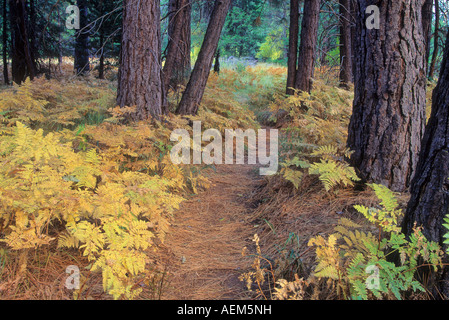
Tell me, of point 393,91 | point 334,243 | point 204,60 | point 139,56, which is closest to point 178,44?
point 204,60

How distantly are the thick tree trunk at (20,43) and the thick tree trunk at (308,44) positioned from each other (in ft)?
22.8

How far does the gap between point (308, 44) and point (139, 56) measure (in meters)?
5.05

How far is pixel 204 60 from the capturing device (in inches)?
239

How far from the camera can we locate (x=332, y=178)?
3252mm

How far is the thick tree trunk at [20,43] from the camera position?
7992 millimetres

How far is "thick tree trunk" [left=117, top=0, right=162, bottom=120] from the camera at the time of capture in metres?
4.63

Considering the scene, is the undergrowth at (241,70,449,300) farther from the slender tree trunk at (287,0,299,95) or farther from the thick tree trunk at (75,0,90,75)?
the thick tree trunk at (75,0,90,75)

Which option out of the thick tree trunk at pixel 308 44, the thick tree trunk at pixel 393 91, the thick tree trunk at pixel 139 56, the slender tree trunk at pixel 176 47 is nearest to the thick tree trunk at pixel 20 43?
the slender tree trunk at pixel 176 47

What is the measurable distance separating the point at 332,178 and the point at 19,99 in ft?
16.2

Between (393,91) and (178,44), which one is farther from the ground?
(178,44)

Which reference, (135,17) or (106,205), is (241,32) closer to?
(135,17)

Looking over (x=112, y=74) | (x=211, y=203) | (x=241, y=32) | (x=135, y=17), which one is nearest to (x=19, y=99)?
(x=135, y=17)

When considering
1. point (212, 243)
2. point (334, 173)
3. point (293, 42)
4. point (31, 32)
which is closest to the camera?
point (212, 243)

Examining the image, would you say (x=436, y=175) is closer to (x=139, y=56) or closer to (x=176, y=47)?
(x=139, y=56)
